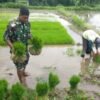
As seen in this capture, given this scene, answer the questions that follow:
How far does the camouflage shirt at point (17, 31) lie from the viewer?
21.0 ft

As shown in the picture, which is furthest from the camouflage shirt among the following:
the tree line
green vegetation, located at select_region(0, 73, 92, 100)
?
the tree line

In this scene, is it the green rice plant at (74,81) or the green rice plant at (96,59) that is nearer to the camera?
the green rice plant at (74,81)

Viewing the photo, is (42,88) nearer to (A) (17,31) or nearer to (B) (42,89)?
(B) (42,89)

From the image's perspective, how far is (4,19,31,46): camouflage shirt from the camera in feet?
21.0

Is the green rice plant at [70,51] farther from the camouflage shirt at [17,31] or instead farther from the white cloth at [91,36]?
the camouflage shirt at [17,31]

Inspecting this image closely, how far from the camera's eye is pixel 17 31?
21.2 feet

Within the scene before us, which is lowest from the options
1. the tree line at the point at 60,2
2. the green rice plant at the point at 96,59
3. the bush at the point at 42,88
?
the tree line at the point at 60,2

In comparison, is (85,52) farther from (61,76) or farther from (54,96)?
(54,96)

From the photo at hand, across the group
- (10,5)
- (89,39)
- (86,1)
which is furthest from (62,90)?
(86,1)

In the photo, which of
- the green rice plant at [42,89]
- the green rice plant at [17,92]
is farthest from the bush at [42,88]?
the green rice plant at [17,92]

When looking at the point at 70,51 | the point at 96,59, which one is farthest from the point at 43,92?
the point at 70,51

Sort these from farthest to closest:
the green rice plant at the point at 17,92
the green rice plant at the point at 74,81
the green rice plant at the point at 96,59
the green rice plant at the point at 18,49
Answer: the green rice plant at the point at 96,59 → the green rice plant at the point at 74,81 → the green rice plant at the point at 18,49 → the green rice plant at the point at 17,92

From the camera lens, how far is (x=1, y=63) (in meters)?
9.22

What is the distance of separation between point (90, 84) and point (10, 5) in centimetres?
3582
